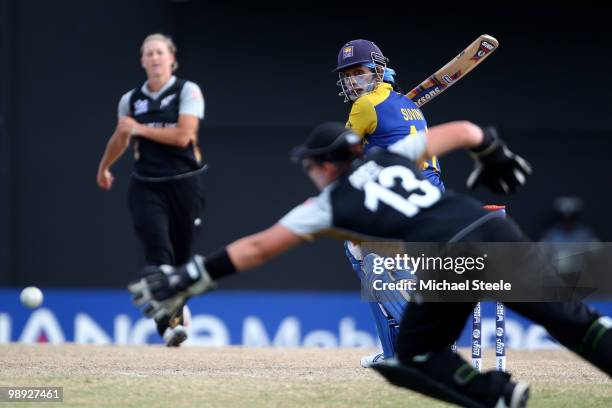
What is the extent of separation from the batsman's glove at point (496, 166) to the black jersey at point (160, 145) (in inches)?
101

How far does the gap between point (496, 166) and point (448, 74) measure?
2.45 metres

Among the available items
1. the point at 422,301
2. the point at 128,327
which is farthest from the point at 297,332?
the point at 422,301

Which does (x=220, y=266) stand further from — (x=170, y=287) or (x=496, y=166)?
(x=496, y=166)

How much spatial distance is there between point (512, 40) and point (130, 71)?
4182mm

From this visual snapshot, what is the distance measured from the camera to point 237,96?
12.8 meters

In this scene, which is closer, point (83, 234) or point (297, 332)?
point (297, 332)

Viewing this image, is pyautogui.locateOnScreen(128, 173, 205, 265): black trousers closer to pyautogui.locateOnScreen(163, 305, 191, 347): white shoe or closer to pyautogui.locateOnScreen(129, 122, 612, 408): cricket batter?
pyautogui.locateOnScreen(163, 305, 191, 347): white shoe

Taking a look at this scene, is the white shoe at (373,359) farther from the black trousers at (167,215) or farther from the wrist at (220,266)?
the wrist at (220,266)

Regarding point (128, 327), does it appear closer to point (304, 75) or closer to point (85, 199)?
point (85, 199)

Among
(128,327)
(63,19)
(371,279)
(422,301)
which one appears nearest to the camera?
(422,301)

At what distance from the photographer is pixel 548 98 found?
1298cm

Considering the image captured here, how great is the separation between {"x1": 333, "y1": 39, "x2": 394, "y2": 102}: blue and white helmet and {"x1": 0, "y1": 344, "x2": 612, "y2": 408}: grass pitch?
171 centimetres

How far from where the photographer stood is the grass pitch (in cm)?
590

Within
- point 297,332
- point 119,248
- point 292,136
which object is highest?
point 292,136
